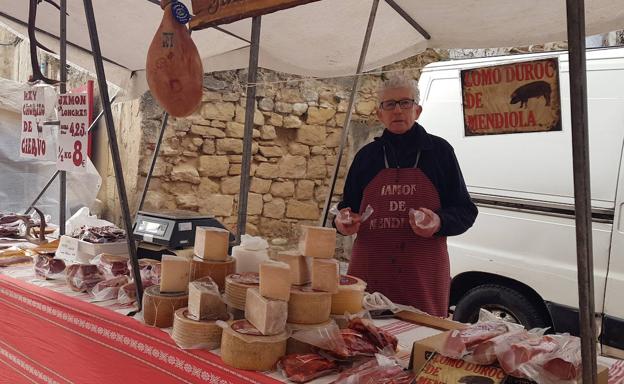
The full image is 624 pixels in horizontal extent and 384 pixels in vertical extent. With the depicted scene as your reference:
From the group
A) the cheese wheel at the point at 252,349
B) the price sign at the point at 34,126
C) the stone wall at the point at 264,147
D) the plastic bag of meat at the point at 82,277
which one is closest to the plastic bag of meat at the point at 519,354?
the cheese wheel at the point at 252,349

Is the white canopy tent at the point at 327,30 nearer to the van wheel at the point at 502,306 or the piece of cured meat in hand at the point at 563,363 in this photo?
the piece of cured meat in hand at the point at 563,363

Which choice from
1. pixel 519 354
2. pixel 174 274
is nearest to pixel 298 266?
pixel 174 274

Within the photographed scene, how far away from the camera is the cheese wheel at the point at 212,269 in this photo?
1527 millimetres

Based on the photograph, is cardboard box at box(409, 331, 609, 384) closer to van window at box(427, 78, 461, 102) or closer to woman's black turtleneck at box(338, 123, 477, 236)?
woman's black turtleneck at box(338, 123, 477, 236)

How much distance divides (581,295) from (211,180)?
15.9ft

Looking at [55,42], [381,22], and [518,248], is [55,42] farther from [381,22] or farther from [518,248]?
[518,248]

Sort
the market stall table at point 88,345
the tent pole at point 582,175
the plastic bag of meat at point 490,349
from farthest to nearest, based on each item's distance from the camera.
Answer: the market stall table at point 88,345, the plastic bag of meat at point 490,349, the tent pole at point 582,175

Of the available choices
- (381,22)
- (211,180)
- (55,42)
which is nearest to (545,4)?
(381,22)

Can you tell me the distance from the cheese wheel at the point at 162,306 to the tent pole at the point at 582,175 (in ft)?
3.32

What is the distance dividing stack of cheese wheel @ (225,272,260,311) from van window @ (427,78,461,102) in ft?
10.6

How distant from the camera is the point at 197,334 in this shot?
1305 mm

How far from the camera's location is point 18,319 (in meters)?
2.01

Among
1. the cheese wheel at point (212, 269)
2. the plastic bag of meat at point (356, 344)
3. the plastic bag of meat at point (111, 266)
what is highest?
the cheese wheel at point (212, 269)

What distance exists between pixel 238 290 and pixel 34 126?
2023mm
